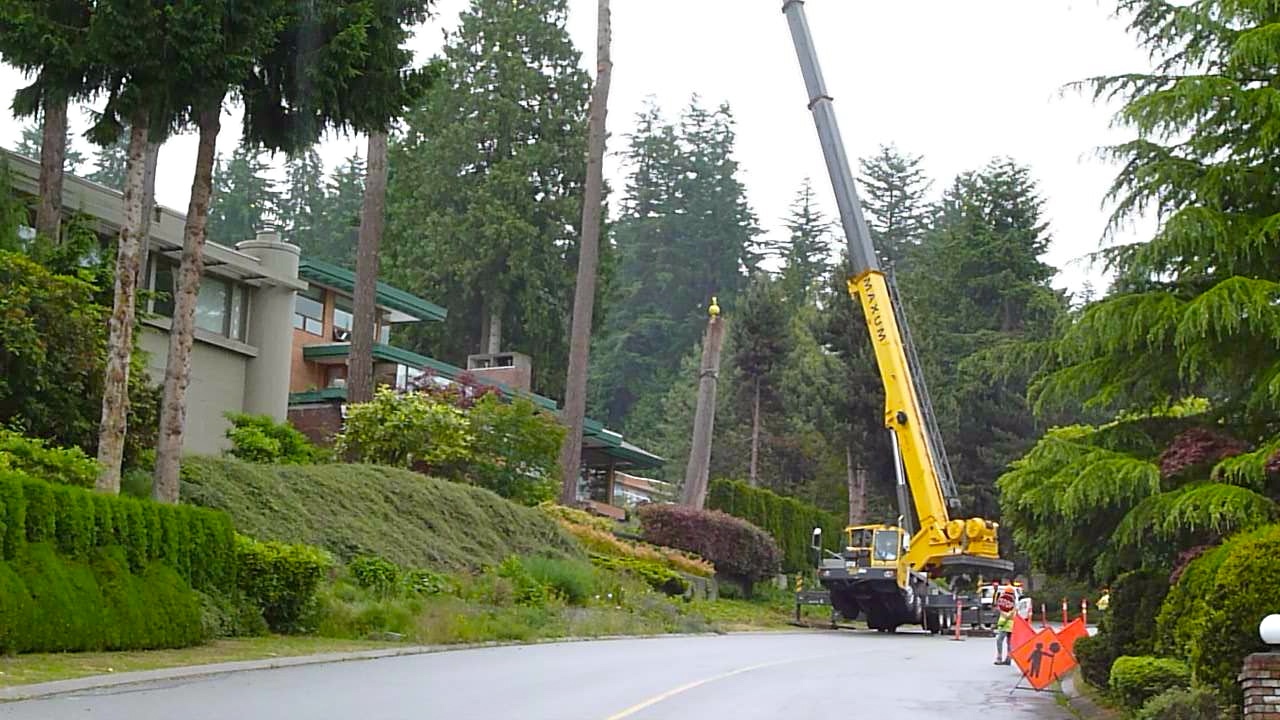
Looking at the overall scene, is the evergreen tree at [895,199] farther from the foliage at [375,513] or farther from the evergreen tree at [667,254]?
the foliage at [375,513]

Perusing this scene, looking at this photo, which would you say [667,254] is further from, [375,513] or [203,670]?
[203,670]

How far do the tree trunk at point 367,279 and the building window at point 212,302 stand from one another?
2.72 meters

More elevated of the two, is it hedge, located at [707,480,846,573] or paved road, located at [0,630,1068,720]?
hedge, located at [707,480,846,573]

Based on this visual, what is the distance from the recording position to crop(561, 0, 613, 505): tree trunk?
41344 mm

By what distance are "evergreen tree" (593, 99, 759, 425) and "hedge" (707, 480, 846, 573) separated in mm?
30102

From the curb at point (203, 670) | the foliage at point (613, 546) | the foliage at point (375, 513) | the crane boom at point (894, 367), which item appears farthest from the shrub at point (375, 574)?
the crane boom at point (894, 367)

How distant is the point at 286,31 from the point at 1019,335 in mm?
53193

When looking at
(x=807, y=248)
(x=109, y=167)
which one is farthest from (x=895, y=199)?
(x=109, y=167)

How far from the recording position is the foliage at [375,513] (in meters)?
25.9

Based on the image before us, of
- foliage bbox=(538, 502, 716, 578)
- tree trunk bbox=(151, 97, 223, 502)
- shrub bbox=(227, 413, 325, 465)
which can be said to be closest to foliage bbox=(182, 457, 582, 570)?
shrub bbox=(227, 413, 325, 465)

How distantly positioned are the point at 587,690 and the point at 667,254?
82.6 metres

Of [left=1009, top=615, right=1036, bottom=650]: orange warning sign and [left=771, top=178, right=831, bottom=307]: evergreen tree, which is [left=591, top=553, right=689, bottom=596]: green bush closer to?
[left=1009, top=615, right=1036, bottom=650]: orange warning sign

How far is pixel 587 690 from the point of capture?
53.7 feet


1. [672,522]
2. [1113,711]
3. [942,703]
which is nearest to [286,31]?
[942,703]
